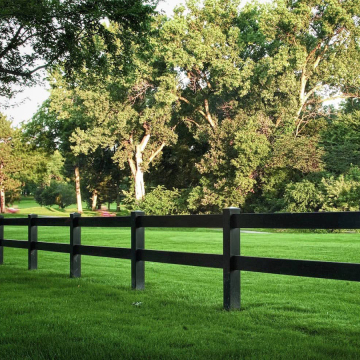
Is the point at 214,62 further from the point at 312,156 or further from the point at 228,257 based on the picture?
the point at 228,257

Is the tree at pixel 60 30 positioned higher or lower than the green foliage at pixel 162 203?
higher

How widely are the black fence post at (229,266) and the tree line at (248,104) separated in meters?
26.7

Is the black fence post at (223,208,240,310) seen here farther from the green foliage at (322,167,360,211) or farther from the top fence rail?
the green foliage at (322,167,360,211)

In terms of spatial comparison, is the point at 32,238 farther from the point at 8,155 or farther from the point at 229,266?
the point at 8,155

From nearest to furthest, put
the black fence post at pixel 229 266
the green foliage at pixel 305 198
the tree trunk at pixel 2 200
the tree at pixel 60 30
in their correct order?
the black fence post at pixel 229 266 < the tree at pixel 60 30 < the green foliage at pixel 305 198 < the tree trunk at pixel 2 200

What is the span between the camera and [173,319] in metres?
5.65

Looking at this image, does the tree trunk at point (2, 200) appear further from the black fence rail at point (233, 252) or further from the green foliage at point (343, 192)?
the black fence rail at point (233, 252)

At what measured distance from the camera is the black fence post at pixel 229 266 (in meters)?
6.13

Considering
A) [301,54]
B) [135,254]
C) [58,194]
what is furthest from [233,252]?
[58,194]

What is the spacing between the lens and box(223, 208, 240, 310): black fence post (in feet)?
20.1

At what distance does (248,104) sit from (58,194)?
50445mm

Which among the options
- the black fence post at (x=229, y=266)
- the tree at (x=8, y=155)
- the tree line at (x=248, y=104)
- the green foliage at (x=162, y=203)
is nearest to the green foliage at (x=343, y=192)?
the tree line at (x=248, y=104)

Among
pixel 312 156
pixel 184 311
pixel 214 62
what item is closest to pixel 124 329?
pixel 184 311

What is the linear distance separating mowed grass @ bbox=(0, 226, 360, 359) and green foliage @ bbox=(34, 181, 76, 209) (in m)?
73.2
